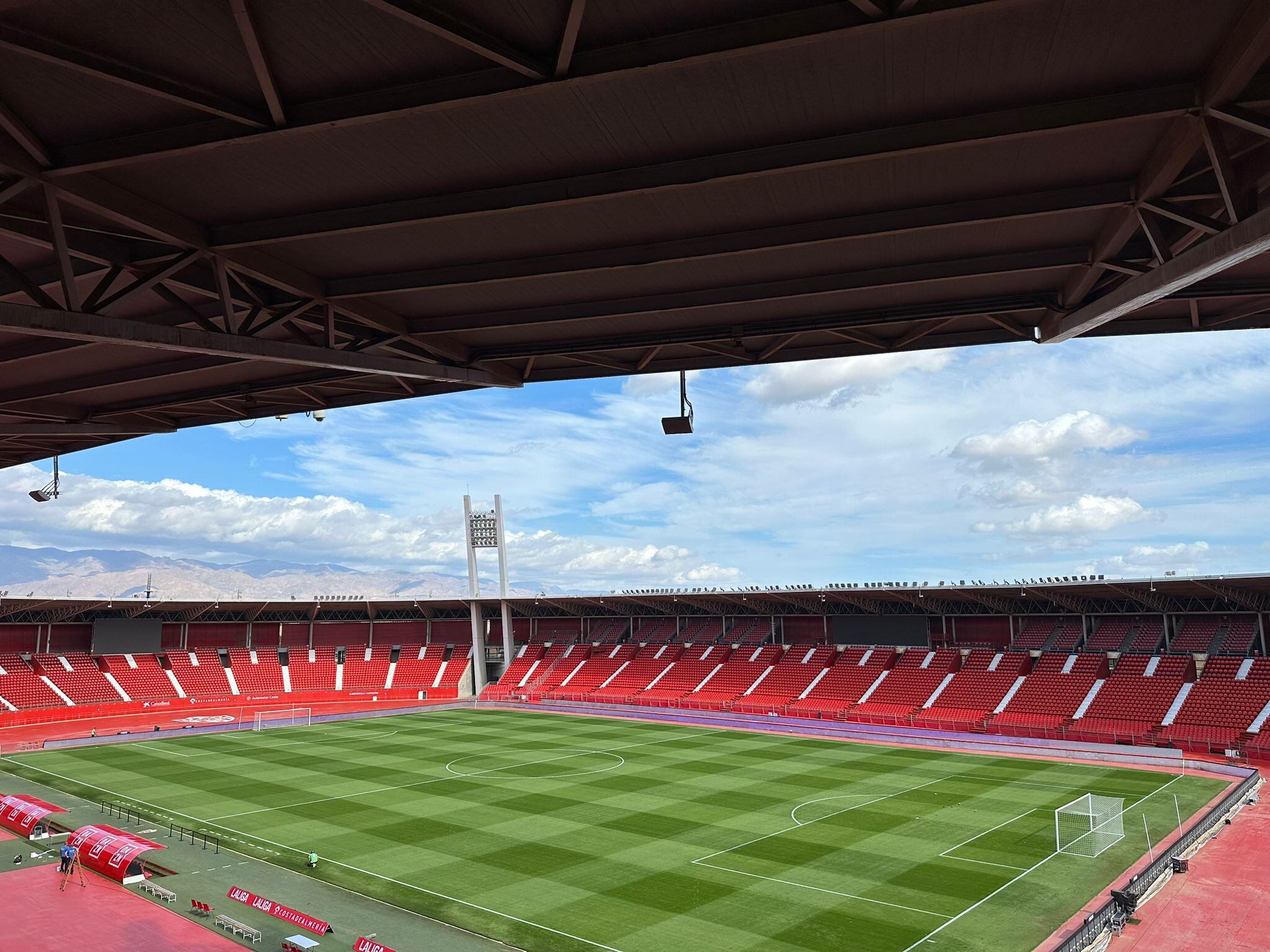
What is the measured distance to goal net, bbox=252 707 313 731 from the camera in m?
53.6

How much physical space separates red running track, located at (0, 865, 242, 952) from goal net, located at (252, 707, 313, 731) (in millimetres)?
32500

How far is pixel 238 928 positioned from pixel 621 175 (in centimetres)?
1706

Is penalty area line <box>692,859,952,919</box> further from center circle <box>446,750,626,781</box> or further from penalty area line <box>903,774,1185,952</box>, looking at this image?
center circle <box>446,750,626,781</box>

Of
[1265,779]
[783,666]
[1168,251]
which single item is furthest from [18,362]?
[783,666]

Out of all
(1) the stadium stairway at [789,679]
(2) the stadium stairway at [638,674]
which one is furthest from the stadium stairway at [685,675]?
(1) the stadium stairway at [789,679]

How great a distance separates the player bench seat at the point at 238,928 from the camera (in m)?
17.5

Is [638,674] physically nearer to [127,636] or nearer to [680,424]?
[127,636]

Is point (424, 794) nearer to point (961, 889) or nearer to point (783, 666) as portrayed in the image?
point (961, 889)

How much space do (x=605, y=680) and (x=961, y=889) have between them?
49.2 meters

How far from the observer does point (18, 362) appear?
45.1 ft

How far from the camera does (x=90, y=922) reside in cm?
1872

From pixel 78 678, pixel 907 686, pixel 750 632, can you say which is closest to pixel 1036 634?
pixel 907 686

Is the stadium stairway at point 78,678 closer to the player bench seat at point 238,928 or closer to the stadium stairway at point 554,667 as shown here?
the stadium stairway at point 554,667

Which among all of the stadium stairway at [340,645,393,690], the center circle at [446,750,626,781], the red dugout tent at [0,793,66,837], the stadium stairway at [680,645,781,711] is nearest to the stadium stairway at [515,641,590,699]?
the stadium stairway at [340,645,393,690]
